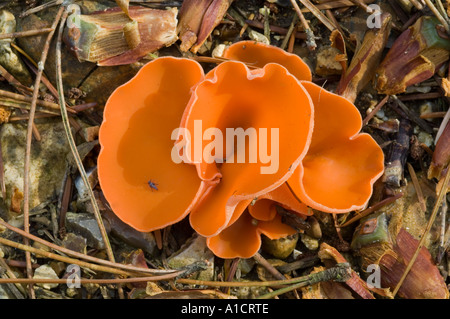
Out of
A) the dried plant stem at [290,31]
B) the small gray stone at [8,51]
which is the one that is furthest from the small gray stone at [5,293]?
the dried plant stem at [290,31]

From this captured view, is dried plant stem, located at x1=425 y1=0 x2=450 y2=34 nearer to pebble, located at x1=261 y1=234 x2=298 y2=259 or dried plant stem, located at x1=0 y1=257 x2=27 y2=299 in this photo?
pebble, located at x1=261 y1=234 x2=298 y2=259

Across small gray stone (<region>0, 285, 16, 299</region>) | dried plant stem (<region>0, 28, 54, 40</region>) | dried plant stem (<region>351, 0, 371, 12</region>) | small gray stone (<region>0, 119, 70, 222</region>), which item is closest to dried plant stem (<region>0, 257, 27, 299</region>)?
small gray stone (<region>0, 285, 16, 299</region>)

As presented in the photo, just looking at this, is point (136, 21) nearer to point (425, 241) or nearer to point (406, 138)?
point (406, 138)

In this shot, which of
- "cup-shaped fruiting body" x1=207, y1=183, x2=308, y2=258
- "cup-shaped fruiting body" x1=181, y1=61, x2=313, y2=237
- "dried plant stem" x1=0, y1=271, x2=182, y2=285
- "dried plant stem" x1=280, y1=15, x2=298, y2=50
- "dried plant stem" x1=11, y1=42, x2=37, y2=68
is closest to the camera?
"cup-shaped fruiting body" x1=181, y1=61, x2=313, y2=237

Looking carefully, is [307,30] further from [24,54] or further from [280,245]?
[24,54]

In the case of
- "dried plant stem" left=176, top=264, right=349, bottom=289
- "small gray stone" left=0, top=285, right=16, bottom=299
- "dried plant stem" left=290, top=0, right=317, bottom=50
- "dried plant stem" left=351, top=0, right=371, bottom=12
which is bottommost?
"small gray stone" left=0, top=285, right=16, bottom=299

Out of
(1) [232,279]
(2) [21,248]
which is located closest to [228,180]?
(1) [232,279]

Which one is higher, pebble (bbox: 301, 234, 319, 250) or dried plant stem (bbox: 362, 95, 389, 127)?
dried plant stem (bbox: 362, 95, 389, 127)

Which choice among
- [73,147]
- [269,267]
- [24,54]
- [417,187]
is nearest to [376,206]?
[417,187]
